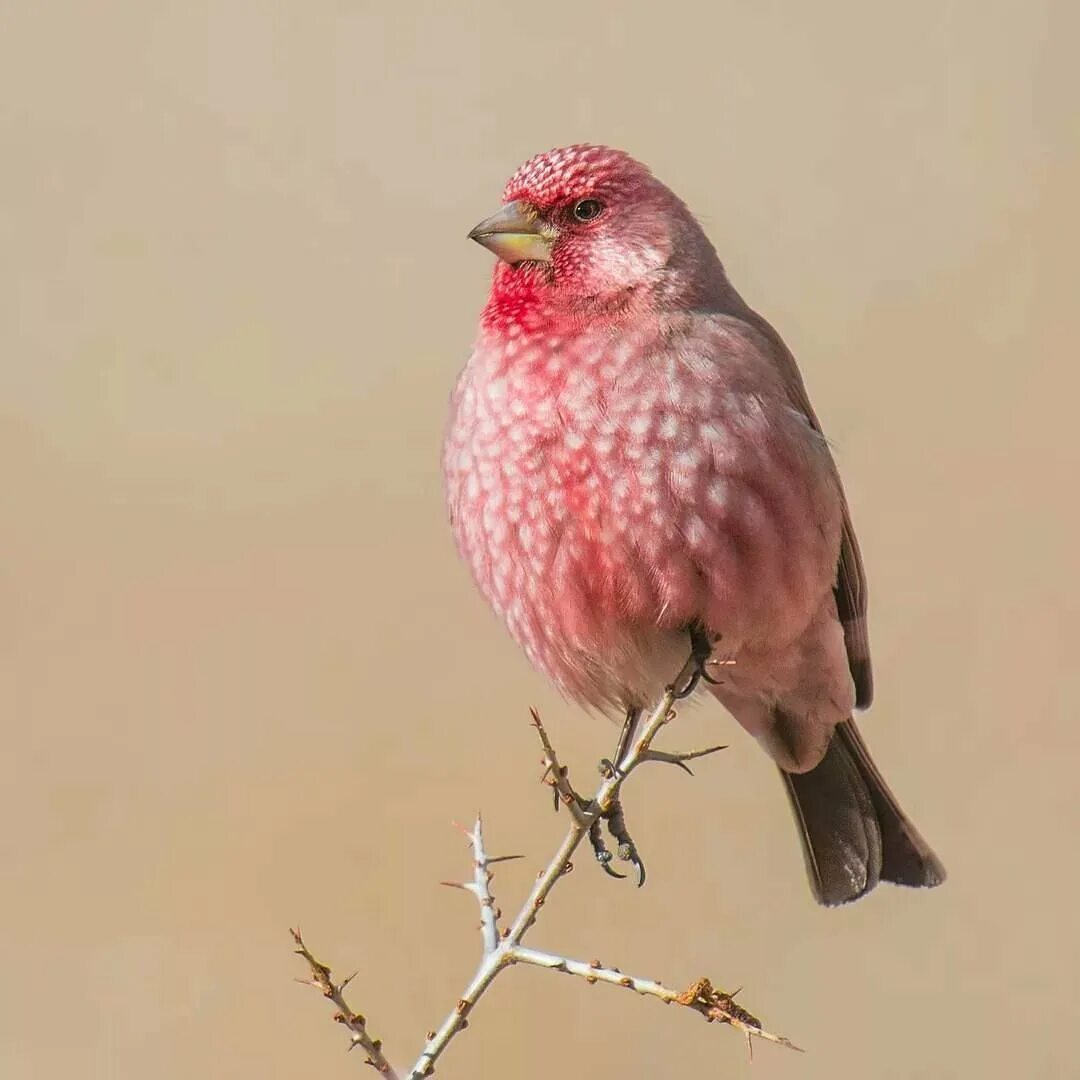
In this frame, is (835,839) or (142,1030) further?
(142,1030)

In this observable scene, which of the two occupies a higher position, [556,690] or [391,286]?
[391,286]

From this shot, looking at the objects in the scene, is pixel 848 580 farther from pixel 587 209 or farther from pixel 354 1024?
pixel 354 1024

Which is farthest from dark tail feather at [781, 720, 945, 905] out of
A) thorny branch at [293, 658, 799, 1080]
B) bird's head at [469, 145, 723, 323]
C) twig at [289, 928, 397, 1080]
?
twig at [289, 928, 397, 1080]

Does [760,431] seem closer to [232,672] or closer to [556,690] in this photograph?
[556,690]

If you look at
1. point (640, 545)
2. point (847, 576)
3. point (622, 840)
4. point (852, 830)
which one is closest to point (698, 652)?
point (640, 545)

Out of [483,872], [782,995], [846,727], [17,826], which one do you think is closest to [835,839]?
[846,727]

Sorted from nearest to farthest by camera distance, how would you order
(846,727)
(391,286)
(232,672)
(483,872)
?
1. (483,872)
2. (846,727)
3. (232,672)
4. (391,286)
